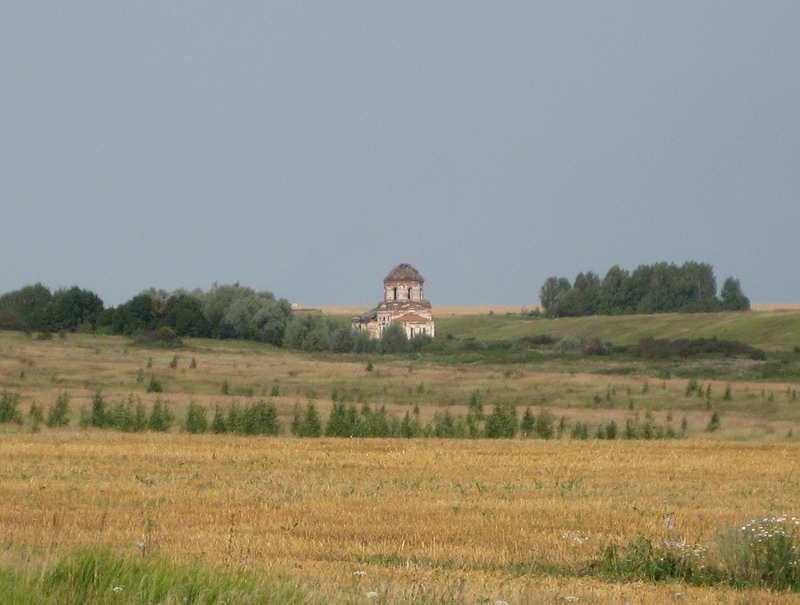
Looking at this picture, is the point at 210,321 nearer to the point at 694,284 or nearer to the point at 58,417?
the point at 58,417

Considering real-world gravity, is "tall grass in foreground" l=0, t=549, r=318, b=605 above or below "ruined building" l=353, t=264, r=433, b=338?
below

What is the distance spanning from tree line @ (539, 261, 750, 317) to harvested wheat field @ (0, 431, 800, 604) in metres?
147

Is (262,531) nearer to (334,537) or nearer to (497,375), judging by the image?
(334,537)

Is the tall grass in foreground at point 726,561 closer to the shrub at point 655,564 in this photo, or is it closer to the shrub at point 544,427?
the shrub at point 655,564

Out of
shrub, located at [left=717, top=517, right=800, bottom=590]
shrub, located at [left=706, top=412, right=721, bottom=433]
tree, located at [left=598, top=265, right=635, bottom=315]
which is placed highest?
tree, located at [left=598, top=265, right=635, bottom=315]

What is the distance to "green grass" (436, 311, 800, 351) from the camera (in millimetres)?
118062

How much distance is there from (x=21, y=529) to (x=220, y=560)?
11.0ft

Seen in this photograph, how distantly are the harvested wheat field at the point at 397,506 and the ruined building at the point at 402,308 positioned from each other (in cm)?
10454

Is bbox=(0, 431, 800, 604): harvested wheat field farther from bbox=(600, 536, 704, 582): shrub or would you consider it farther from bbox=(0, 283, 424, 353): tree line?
bbox=(0, 283, 424, 353): tree line

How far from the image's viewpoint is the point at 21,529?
42.2 ft

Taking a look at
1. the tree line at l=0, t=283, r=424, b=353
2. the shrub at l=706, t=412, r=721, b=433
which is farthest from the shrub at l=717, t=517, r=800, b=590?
the tree line at l=0, t=283, r=424, b=353

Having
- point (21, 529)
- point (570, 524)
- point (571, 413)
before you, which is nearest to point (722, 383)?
point (571, 413)

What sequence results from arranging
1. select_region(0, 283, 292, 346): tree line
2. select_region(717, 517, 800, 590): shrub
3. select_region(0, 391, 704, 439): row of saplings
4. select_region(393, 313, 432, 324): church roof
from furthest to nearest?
select_region(393, 313, 432, 324): church roof → select_region(0, 283, 292, 346): tree line → select_region(0, 391, 704, 439): row of saplings → select_region(717, 517, 800, 590): shrub

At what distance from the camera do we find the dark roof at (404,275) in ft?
455
